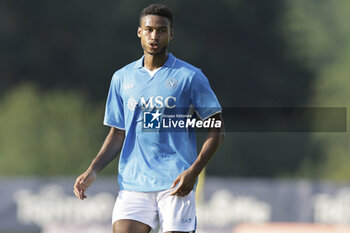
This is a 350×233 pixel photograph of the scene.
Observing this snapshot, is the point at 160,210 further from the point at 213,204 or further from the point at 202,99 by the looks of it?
the point at 213,204

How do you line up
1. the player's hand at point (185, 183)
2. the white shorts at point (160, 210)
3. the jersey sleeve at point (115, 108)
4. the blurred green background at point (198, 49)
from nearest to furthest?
the player's hand at point (185, 183) → the white shorts at point (160, 210) → the jersey sleeve at point (115, 108) → the blurred green background at point (198, 49)

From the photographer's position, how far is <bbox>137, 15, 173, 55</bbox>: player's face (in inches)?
255

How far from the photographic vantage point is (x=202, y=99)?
21.3ft

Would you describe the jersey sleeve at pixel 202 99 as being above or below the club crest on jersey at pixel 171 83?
below

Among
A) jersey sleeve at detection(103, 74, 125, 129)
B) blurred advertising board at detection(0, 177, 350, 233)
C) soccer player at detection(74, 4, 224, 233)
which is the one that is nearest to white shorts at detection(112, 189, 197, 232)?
soccer player at detection(74, 4, 224, 233)

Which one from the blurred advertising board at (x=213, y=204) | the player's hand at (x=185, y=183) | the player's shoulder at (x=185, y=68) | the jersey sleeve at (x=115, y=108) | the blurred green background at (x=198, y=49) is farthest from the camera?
the blurred green background at (x=198, y=49)

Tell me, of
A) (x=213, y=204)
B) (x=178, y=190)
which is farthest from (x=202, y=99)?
(x=213, y=204)

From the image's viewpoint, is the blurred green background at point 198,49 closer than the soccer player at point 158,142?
No

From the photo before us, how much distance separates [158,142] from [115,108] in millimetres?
458

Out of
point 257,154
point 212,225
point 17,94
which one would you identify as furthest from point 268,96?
point 212,225

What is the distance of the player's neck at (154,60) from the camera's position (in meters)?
6.61

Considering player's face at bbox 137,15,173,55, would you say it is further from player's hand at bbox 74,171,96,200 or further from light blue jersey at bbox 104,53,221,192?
player's hand at bbox 74,171,96,200

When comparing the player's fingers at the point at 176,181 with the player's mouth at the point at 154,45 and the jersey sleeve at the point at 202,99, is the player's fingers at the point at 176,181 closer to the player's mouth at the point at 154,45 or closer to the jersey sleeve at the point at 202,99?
the jersey sleeve at the point at 202,99

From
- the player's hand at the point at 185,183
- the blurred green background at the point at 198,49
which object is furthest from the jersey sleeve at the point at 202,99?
the blurred green background at the point at 198,49
